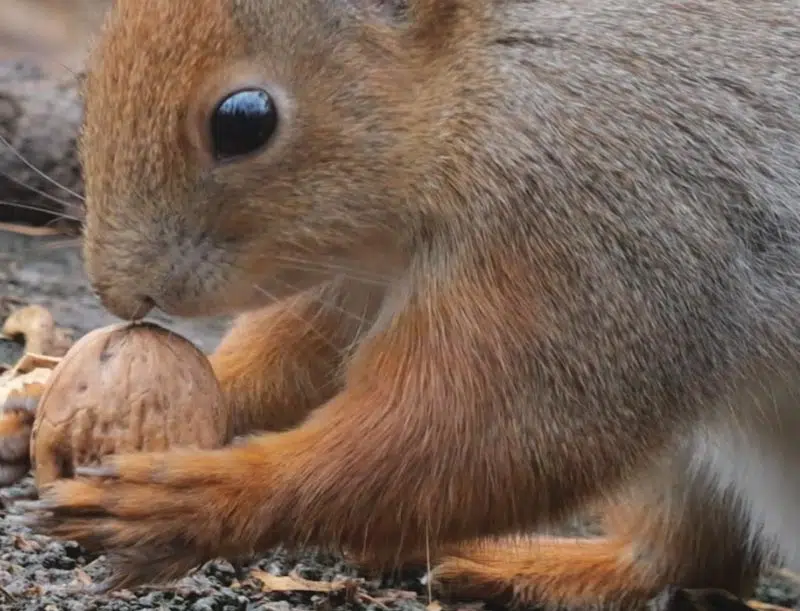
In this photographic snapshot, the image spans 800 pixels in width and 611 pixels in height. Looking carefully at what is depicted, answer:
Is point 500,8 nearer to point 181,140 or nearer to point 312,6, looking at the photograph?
point 312,6

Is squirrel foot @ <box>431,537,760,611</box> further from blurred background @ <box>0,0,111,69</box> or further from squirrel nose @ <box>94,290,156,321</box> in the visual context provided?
blurred background @ <box>0,0,111,69</box>

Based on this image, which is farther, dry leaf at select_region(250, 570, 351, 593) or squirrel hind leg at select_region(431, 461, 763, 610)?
squirrel hind leg at select_region(431, 461, 763, 610)

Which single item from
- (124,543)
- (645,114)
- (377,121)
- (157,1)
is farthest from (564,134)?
(124,543)

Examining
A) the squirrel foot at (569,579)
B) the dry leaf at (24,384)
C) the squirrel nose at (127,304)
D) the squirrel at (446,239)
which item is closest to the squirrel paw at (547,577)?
the squirrel foot at (569,579)

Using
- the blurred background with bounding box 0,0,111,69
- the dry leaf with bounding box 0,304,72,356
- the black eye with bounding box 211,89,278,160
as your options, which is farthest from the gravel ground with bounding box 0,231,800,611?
the blurred background with bounding box 0,0,111,69

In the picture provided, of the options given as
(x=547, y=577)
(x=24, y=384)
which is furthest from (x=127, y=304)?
(x=547, y=577)

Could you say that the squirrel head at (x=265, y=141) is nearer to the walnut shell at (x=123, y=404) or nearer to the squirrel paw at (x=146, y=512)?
the walnut shell at (x=123, y=404)
